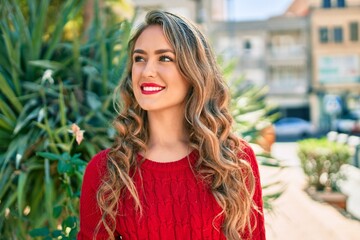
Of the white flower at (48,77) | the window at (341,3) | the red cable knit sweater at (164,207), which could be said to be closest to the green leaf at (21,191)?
the white flower at (48,77)

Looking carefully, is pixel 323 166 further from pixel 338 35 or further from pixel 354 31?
pixel 354 31

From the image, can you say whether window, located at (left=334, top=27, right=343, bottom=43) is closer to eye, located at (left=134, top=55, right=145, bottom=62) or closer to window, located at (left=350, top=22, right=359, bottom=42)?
window, located at (left=350, top=22, right=359, bottom=42)

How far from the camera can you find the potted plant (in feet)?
26.9

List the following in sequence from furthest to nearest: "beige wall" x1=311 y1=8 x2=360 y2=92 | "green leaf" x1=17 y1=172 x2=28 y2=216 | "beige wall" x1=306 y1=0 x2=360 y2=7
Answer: "beige wall" x1=306 y1=0 x2=360 y2=7 → "beige wall" x1=311 y1=8 x2=360 y2=92 → "green leaf" x1=17 y1=172 x2=28 y2=216

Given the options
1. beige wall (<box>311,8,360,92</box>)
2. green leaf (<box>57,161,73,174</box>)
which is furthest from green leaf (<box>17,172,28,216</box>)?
beige wall (<box>311,8,360,92</box>)

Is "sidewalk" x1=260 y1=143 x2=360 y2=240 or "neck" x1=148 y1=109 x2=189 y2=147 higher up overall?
"neck" x1=148 y1=109 x2=189 y2=147

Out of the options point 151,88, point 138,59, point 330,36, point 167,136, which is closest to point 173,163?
point 167,136

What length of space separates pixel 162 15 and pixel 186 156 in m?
0.51

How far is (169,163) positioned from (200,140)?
148 millimetres

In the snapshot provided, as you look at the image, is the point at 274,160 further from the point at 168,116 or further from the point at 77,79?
the point at 168,116

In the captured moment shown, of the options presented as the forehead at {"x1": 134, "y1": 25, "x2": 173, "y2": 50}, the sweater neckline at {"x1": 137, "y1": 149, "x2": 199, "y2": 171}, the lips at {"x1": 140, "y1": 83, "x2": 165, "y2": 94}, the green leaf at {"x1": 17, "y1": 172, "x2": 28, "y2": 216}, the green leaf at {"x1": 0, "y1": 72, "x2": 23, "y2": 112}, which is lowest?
the green leaf at {"x1": 17, "y1": 172, "x2": 28, "y2": 216}

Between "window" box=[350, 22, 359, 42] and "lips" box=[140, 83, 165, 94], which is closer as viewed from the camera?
"lips" box=[140, 83, 165, 94]

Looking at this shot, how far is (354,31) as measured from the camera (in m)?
36.6

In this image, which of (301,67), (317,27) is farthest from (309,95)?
(317,27)
